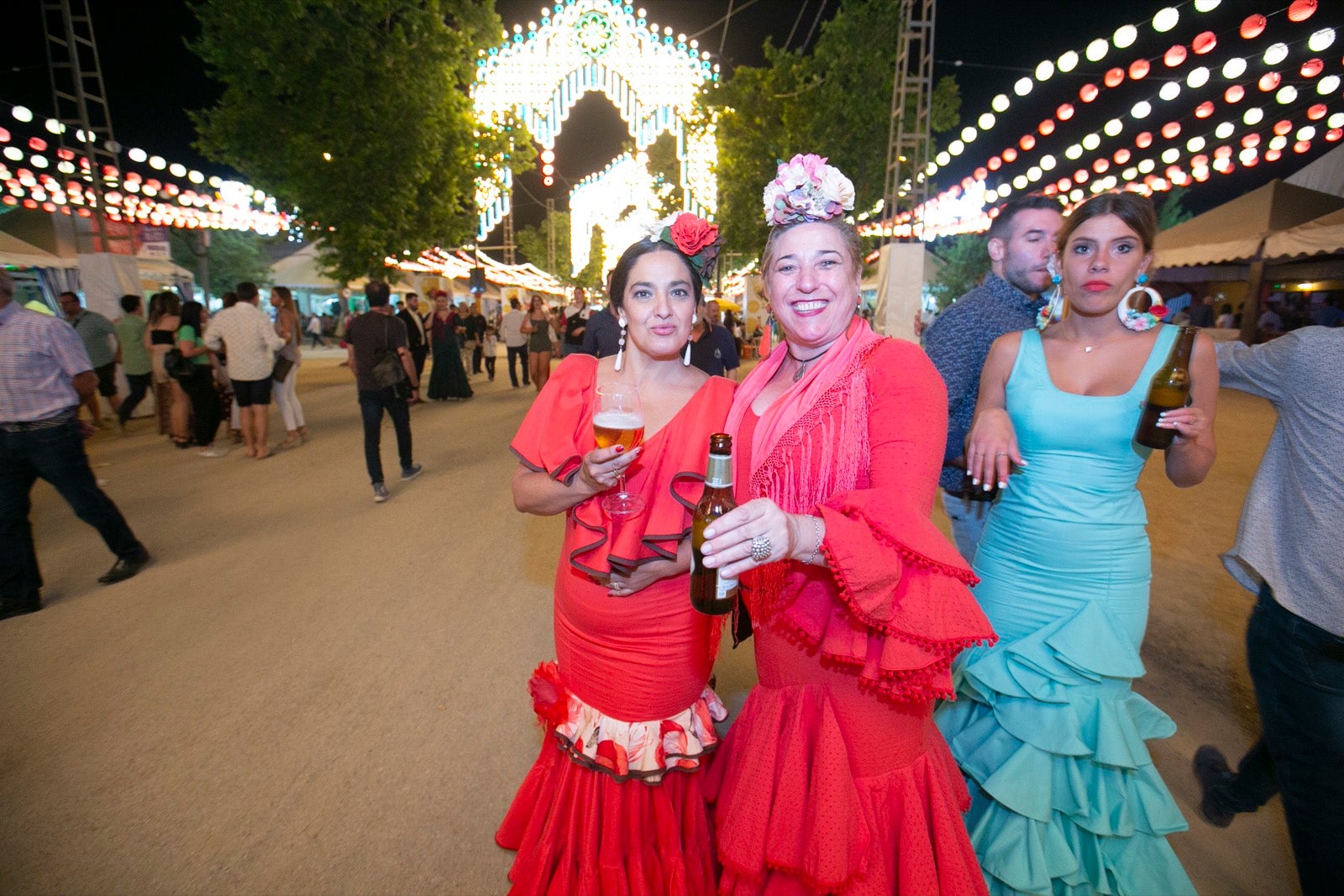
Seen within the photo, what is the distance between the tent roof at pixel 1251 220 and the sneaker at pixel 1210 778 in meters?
15.4

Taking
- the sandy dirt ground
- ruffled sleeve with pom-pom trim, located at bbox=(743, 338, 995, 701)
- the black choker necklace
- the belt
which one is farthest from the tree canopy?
ruffled sleeve with pom-pom trim, located at bbox=(743, 338, 995, 701)

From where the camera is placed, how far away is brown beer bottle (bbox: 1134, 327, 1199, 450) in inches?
71.2

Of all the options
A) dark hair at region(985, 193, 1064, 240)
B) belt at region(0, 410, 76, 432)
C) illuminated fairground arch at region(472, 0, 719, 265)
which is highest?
illuminated fairground arch at region(472, 0, 719, 265)

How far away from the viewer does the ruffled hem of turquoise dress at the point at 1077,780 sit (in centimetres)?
179

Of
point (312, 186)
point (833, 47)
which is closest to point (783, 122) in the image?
point (833, 47)

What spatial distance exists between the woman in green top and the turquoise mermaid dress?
9.31 m

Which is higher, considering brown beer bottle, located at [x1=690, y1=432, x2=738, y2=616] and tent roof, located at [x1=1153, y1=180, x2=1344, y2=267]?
tent roof, located at [x1=1153, y1=180, x2=1344, y2=267]

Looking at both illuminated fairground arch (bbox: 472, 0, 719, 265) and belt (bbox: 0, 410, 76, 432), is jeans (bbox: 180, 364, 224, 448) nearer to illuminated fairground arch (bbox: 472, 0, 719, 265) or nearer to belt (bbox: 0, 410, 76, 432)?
belt (bbox: 0, 410, 76, 432)

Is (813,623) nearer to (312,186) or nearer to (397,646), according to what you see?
(397,646)

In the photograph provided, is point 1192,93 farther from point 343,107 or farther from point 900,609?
point 900,609

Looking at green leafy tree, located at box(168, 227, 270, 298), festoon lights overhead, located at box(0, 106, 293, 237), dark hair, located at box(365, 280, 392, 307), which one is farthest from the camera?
green leafy tree, located at box(168, 227, 270, 298)

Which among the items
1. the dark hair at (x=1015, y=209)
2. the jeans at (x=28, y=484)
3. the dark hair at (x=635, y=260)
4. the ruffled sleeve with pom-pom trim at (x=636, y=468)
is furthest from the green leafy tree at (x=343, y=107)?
the dark hair at (x=1015, y=209)

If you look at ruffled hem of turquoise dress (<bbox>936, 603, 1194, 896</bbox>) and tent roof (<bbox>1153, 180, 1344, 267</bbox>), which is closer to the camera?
ruffled hem of turquoise dress (<bbox>936, 603, 1194, 896</bbox>)

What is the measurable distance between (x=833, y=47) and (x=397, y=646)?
18296 mm
